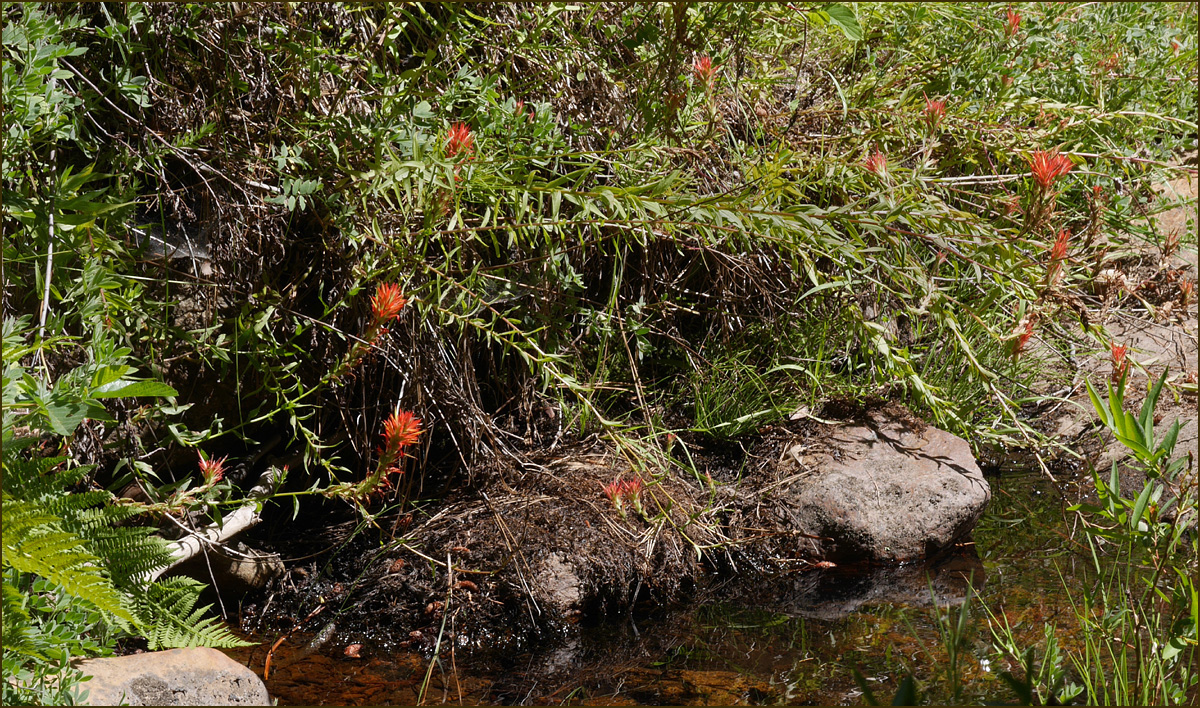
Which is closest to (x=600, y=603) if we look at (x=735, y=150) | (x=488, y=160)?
(x=488, y=160)

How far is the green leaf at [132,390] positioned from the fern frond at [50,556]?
0.23 meters

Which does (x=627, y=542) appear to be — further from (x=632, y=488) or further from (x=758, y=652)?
(x=758, y=652)

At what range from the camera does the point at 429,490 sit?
3.05 metres

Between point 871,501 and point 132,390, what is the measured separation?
235cm

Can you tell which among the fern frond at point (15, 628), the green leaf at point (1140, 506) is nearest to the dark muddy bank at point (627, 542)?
the fern frond at point (15, 628)

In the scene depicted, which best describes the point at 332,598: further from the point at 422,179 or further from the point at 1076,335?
the point at 1076,335

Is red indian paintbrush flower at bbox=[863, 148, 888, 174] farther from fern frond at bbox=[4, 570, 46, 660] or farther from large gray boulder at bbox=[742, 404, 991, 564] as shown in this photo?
fern frond at bbox=[4, 570, 46, 660]

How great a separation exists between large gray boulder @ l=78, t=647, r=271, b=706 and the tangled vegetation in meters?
0.05

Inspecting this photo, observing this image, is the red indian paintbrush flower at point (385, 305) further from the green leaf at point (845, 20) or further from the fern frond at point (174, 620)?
the green leaf at point (845, 20)

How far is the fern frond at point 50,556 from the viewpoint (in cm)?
153

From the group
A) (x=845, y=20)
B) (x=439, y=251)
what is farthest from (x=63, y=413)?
(x=845, y=20)

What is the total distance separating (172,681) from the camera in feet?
6.29

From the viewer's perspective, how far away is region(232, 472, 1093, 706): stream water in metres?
2.34

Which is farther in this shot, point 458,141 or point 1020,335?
point 1020,335
